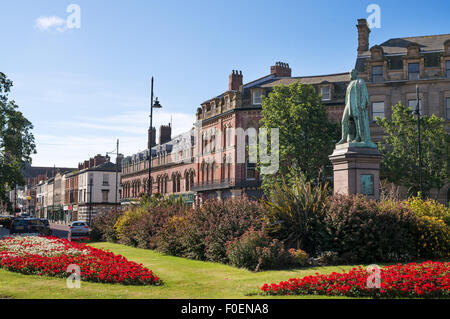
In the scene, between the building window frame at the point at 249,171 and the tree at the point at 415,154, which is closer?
the tree at the point at 415,154

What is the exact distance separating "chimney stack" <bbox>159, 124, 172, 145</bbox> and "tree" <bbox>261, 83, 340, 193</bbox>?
3878 cm

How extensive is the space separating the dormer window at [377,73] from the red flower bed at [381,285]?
34477 millimetres

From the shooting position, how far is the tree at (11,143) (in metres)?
36.7

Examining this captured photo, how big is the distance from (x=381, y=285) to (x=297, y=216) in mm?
6065

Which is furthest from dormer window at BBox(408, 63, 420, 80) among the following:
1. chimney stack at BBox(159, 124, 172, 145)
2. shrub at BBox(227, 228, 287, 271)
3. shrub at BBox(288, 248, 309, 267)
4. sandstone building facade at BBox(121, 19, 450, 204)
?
chimney stack at BBox(159, 124, 172, 145)

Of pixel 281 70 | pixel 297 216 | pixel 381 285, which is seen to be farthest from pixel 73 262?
pixel 281 70

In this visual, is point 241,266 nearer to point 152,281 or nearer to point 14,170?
point 152,281

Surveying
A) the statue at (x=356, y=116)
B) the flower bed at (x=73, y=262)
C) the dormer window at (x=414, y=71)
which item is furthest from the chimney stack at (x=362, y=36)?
the flower bed at (x=73, y=262)

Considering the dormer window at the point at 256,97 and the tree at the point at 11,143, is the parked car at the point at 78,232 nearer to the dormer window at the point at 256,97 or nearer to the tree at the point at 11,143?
the tree at the point at 11,143

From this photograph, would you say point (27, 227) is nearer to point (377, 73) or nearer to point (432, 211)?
point (432, 211)

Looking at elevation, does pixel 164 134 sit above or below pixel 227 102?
below

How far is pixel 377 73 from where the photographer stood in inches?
1702

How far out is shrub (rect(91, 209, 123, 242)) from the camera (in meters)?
28.4
